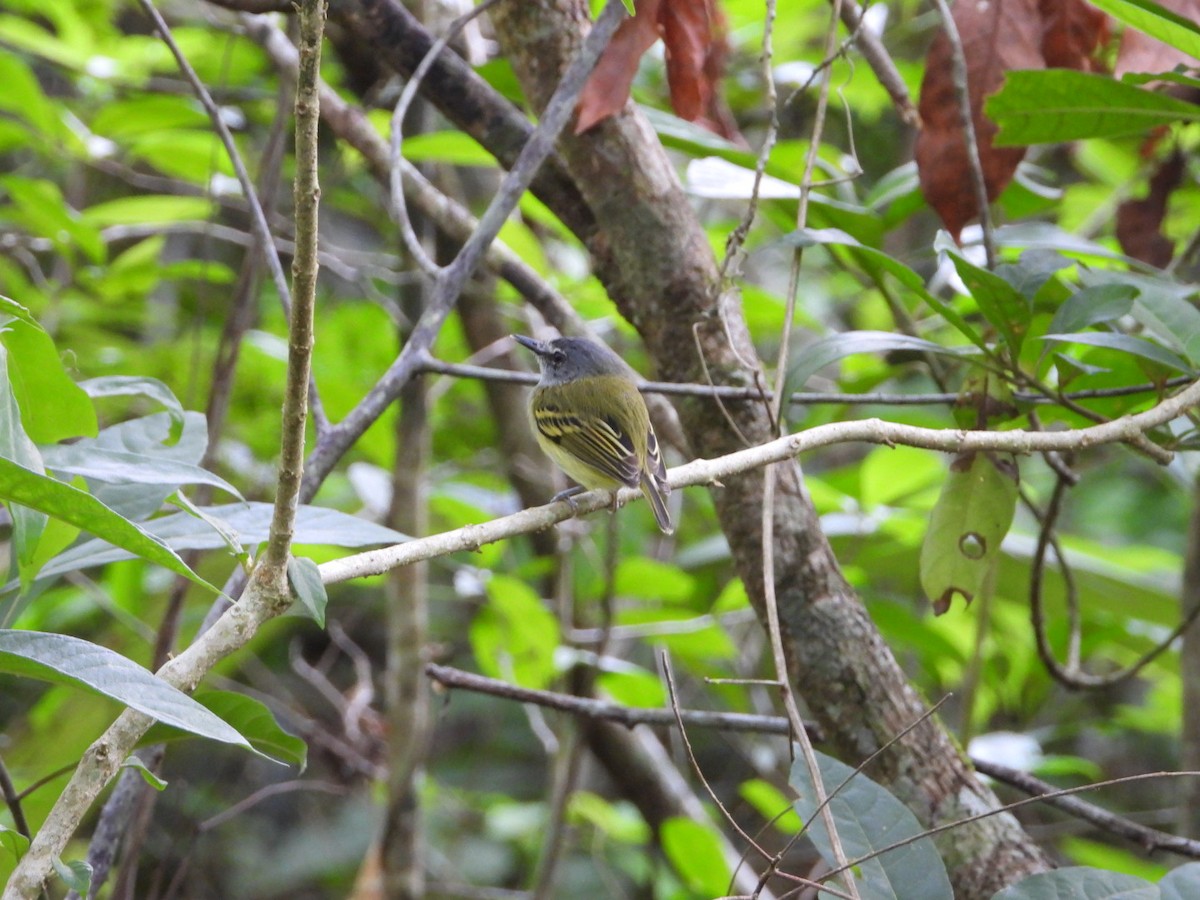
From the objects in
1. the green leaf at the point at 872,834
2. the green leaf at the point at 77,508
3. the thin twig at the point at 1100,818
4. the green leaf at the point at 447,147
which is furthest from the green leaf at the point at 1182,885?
the green leaf at the point at 447,147

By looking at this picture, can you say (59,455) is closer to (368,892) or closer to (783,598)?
(783,598)

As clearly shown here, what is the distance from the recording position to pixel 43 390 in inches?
56.5

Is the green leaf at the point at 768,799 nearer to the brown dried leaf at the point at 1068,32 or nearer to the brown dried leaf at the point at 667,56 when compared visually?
the brown dried leaf at the point at 667,56

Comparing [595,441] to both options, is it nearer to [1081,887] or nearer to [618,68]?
[618,68]

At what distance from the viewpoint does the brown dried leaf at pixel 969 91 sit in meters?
2.14

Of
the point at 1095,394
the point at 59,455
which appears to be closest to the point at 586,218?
the point at 1095,394

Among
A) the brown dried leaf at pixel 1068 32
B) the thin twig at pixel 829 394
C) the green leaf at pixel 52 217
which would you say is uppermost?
the brown dried leaf at pixel 1068 32

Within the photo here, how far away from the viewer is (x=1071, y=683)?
2.28 meters

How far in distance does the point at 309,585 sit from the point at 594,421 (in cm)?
173

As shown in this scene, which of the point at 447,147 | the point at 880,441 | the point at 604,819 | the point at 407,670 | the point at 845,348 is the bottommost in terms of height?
the point at 604,819

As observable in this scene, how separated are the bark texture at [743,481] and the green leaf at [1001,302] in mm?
383

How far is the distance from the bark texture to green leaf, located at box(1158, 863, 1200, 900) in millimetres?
580

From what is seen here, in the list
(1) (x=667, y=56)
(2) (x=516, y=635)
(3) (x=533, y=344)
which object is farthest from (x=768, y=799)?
(1) (x=667, y=56)

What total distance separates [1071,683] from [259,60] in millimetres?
4040
